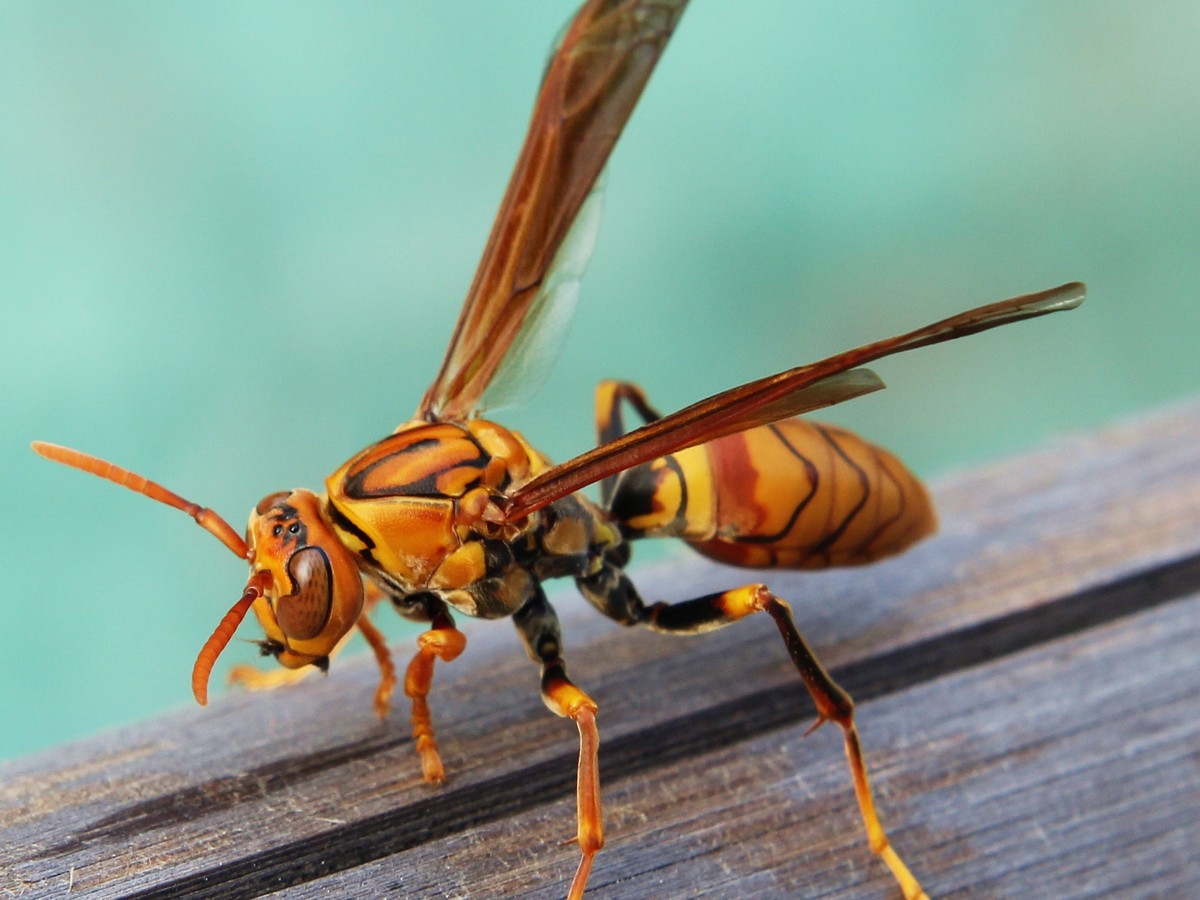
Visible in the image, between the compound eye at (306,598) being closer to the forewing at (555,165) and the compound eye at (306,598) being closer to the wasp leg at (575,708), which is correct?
the wasp leg at (575,708)

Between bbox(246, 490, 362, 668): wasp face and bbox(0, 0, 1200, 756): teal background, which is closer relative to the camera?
bbox(246, 490, 362, 668): wasp face

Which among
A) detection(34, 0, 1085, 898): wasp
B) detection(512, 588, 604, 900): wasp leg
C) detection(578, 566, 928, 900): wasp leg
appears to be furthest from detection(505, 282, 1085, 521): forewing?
detection(578, 566, 928, 900): wasp leg

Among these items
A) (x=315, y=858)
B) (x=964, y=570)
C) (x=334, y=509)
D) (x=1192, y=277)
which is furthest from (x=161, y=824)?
(x=1192, y=277)

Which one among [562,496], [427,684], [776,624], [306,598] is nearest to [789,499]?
[776,624]

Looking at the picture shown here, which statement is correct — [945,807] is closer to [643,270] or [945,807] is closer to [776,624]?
[776,624]

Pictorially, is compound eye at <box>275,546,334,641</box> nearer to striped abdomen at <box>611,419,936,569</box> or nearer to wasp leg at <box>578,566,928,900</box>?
wasp leg at <box>578,566,928,900</box>

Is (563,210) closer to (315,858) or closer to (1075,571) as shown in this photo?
(1075,571)

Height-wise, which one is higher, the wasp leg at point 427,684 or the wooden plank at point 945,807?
the wasp leg at point 427,684

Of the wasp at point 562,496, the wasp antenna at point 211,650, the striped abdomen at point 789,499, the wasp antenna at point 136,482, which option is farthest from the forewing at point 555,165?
the wasp antenna at point 211,650
